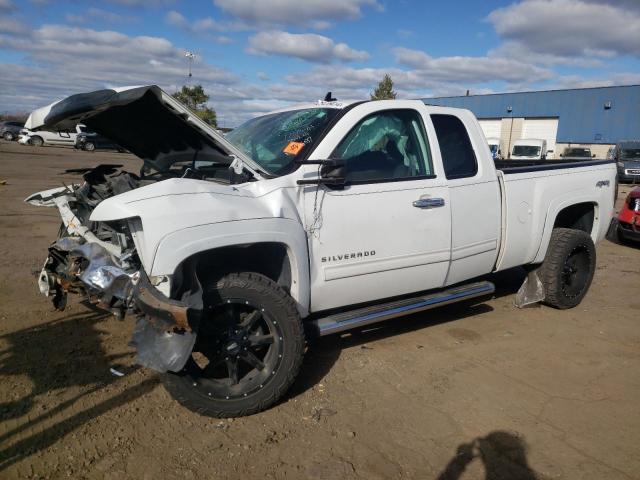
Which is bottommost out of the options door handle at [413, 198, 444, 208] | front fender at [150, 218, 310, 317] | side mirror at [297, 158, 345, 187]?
front fender at [150, 218, 310, 317]

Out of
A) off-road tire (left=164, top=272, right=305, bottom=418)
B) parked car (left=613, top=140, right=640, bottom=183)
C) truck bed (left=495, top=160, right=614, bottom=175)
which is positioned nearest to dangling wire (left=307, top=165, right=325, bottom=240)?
off-road tire (left=164, top=272, right=305, bottom=418)

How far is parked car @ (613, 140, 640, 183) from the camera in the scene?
25984 millimetres

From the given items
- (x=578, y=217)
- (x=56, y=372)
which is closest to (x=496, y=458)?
(x=56, y=372)

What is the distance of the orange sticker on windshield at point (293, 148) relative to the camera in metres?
3.85

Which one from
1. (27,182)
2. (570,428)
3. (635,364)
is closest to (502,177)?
(635,364)

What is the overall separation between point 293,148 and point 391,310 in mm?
1451

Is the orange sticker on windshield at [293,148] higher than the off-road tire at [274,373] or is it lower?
higher

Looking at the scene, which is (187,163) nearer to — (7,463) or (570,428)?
(7,463)

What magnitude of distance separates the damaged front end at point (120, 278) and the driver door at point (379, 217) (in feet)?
3.29

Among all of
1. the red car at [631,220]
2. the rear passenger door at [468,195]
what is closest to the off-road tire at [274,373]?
the rear passenger door at [468,195]

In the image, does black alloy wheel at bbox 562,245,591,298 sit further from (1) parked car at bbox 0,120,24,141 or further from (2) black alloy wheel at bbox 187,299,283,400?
(1) parked car at bbox 0,120,24,141

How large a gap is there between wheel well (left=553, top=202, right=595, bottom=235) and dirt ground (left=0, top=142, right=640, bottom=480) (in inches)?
49.2

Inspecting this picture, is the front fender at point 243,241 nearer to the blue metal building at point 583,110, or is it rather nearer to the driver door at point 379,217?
the driver door at point 379,217

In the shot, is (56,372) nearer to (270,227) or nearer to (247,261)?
(247,261)
